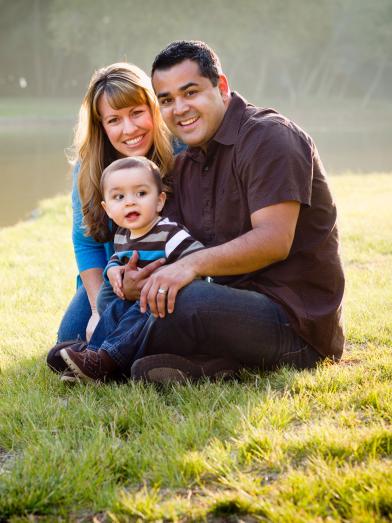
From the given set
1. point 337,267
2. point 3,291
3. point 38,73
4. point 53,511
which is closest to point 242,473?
point 53,511

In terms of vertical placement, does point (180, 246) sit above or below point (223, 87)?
below

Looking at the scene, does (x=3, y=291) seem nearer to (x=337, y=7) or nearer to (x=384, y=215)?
(x=384, y=215)

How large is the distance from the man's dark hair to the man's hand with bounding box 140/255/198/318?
0.95 m

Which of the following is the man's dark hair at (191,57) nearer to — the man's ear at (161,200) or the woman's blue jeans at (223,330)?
the man's ear at (161,200)

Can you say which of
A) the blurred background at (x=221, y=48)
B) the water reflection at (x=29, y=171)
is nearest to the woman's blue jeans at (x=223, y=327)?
the water reflection at (x=29, y=171)

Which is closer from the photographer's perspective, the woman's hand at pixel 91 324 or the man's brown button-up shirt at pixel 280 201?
the man's brown button-up shirt at pixel 280 201

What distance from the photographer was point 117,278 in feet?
11.1

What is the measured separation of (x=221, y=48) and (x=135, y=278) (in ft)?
134

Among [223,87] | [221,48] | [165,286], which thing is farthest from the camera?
[221,48]

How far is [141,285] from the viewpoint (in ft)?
10.7

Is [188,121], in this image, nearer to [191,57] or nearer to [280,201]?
[191,57]

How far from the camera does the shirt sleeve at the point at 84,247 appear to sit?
428 cm

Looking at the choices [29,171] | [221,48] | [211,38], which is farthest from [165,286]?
[221,48]

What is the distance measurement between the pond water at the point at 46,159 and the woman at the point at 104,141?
4.63 meters
